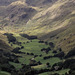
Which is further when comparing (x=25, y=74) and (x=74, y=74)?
(x=25, y=74)

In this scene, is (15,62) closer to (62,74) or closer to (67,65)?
(67,65)

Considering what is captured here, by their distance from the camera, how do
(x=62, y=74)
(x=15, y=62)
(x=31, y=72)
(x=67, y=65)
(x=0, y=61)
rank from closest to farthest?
(x=62, y=74) < (x=31, y=72) < (x=67, y=65) < (x=0, y=61) < (x=15, y=62)

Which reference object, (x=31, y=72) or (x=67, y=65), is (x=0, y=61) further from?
(x=67, y=65)

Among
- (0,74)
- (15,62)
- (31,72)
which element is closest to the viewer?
(0,74)

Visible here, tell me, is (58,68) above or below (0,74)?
below

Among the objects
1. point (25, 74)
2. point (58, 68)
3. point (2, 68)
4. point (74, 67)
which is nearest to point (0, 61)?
point (2, 68)

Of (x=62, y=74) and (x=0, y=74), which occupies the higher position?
(x=0, y=74)

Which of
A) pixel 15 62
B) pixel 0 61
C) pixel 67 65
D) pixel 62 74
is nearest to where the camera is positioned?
pixel 62 74

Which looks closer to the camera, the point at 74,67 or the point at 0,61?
the point at 74,67

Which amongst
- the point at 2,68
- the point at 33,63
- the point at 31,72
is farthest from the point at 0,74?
the point at 33,63
